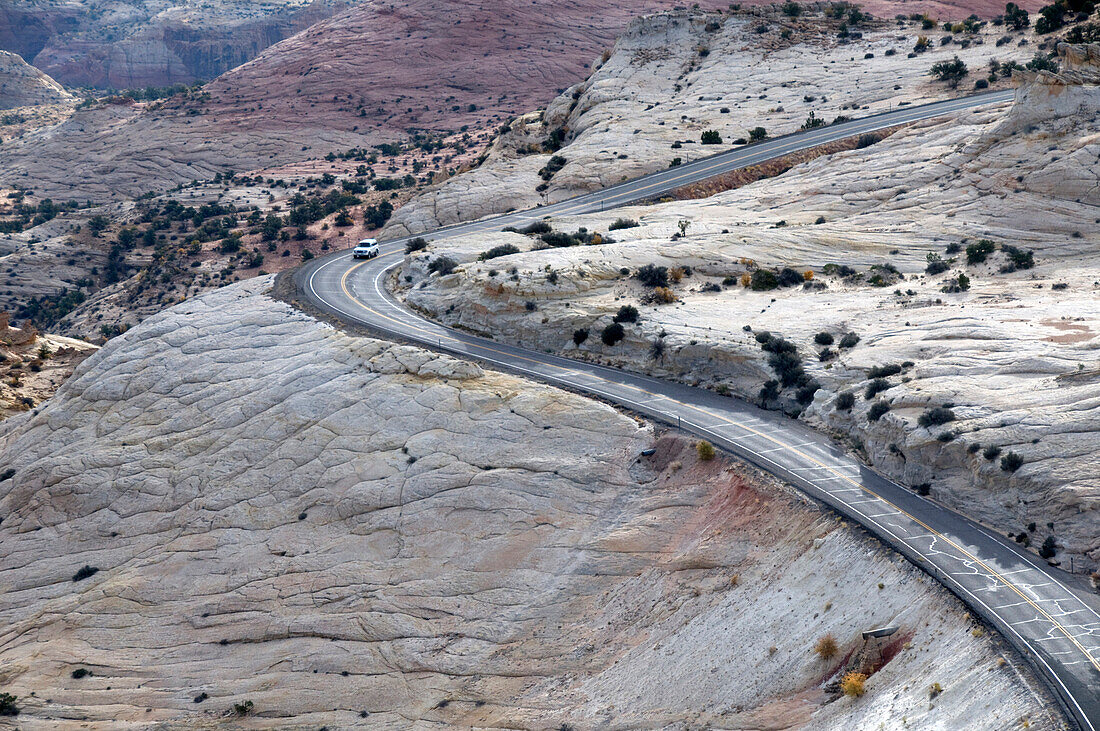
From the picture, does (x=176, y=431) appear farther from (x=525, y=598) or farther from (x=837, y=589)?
(x=837, y=589)

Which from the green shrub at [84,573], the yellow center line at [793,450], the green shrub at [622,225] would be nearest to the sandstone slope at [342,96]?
the yellow center line at [793,450]

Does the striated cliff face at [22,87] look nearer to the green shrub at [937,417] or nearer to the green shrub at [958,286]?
the green shrub at [958,286]

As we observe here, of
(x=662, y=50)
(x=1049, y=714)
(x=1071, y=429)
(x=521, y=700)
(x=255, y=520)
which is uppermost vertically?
(x=662, y=50)

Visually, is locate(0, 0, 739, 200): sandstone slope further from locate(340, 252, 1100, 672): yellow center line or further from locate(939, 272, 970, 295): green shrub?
locate(939, 272, 970, 295): green shrub

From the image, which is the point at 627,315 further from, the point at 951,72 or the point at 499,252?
the point at 951,72

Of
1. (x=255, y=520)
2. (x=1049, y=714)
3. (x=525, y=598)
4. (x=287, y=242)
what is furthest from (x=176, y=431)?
(x=287, y=242)

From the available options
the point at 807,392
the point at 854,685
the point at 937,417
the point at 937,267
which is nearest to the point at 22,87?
the point at 937,267
